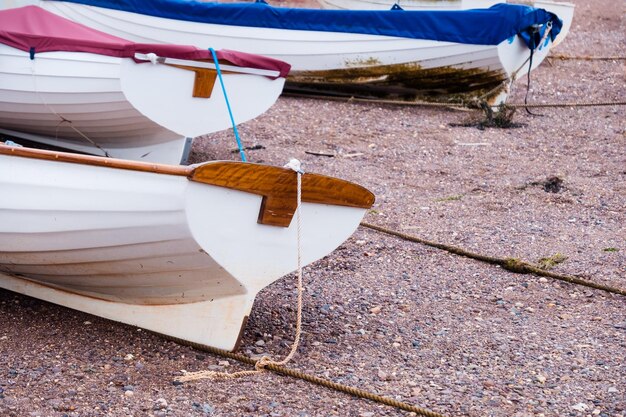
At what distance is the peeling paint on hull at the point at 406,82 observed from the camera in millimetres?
10363

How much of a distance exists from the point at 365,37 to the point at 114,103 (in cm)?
450

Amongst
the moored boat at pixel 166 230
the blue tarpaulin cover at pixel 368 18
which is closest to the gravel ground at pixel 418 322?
the moored boat at pixel 166 230

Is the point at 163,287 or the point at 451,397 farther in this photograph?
the point at 163,287

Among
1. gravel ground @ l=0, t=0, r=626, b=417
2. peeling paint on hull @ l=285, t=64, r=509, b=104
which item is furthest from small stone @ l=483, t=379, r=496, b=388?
peeling paint on hull @ l=285, t=64, r=509, b=104

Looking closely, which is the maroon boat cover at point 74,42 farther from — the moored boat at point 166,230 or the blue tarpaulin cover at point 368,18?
the blue tarpaulin cover at point 368,18

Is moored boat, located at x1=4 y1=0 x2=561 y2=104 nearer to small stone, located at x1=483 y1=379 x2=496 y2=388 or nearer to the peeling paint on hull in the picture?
the peeling paint on hull

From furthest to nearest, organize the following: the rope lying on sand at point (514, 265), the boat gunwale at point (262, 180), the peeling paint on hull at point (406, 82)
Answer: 1. the peeling paint on hull at point (406, 82)
2. the rope lying on sand at point (514, 265)
3. the boat gunwale at point (262, 180)

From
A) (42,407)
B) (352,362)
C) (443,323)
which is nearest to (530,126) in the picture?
(443,323)

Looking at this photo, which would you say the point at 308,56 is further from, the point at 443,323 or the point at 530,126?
the point at 443,323

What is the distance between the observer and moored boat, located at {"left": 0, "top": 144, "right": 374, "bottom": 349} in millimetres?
3730

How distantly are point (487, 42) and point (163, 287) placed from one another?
22.0 feet

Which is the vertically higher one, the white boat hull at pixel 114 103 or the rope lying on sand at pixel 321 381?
the white boat hull at pixel 114 103

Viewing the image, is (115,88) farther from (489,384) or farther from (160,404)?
(489,384)

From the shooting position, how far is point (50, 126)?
7027 millimetres
